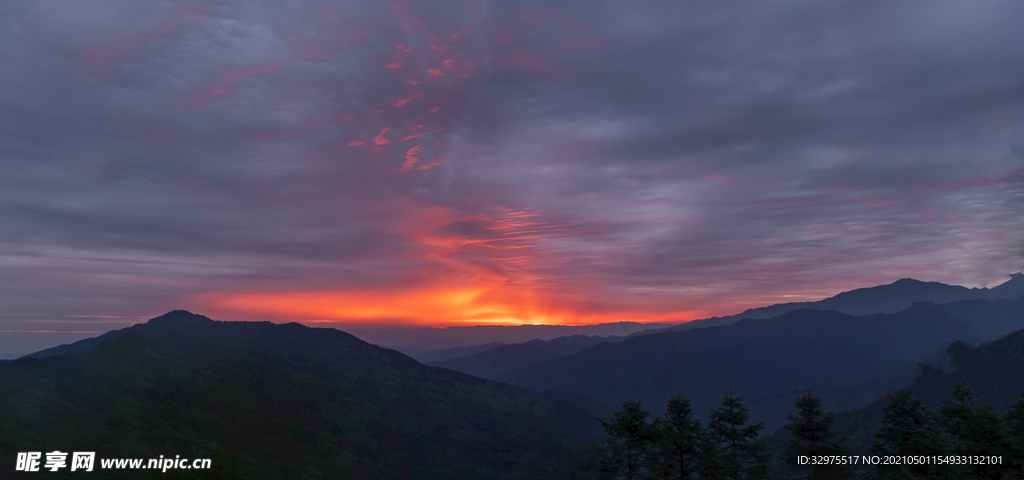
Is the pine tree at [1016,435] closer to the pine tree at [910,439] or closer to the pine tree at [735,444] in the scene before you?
the pine tree at [910,439]

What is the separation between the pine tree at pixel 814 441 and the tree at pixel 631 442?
12401 mm

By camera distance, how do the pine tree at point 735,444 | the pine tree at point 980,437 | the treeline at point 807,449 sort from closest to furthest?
1. the treeline at point 807,449
2. the pine tree at point 735,444
3. the pine tree at point 980,437

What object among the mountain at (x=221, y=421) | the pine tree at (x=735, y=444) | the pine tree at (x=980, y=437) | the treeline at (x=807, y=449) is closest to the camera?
the treeline at (x=807, y=449)

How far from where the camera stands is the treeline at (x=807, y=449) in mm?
43562

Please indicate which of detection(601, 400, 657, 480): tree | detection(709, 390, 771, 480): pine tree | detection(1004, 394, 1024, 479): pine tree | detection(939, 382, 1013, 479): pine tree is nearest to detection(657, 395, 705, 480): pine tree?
detection(601, 400, 657, 480): tree

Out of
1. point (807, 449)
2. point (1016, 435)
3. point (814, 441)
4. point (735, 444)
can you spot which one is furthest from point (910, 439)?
point (735, 444)

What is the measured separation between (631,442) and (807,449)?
1573 centimetres

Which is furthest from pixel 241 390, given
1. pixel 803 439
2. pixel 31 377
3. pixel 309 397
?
pixel 803 439

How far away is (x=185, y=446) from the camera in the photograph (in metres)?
107

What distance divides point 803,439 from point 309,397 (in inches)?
6714

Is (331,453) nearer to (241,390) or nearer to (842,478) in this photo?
(241,390)

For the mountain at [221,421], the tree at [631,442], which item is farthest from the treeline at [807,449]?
the mountain at [221,421]

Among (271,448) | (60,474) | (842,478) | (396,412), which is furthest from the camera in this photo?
(396,412)

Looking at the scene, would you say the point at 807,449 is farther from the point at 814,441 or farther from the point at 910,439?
the point at 910,439
